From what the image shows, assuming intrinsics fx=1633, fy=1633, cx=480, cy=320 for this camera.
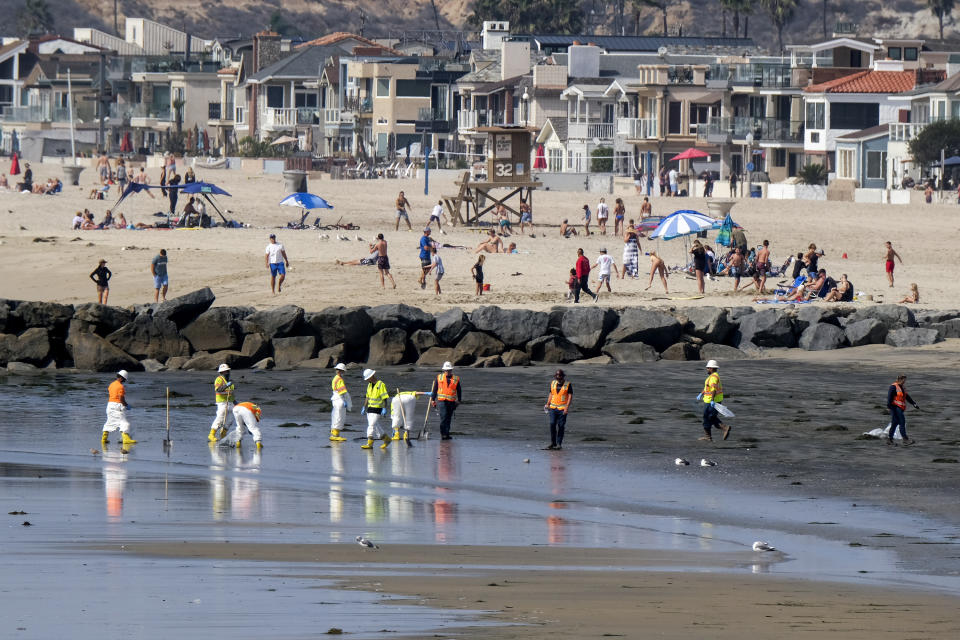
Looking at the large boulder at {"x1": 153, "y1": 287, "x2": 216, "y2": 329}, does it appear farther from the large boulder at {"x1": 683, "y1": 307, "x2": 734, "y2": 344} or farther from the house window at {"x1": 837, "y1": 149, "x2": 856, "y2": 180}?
the house window at {"x1": 837, "y1": 149, "x2": 856, "y2": 180}

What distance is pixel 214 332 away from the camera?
Result: 99.1ft

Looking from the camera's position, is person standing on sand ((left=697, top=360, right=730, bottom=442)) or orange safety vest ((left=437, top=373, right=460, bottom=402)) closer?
person standing on sand ((left=697, top=360, right=730, bottom=442))

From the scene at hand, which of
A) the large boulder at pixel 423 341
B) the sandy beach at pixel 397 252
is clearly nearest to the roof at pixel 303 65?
the sandy beach at pixel 397 252

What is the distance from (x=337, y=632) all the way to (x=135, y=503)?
249 inches

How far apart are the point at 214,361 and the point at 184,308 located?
60.8 inches

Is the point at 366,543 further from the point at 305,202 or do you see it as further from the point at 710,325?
the point at 305,202

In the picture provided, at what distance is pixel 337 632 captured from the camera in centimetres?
1073

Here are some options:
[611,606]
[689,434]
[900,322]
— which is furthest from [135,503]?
[900,322]

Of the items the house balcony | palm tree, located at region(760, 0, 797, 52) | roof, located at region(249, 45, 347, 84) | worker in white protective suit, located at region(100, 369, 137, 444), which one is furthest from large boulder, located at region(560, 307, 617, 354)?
palm tree, located at region(760, 0, 797, 52)

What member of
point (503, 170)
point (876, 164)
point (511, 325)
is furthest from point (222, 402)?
point (876, 164)

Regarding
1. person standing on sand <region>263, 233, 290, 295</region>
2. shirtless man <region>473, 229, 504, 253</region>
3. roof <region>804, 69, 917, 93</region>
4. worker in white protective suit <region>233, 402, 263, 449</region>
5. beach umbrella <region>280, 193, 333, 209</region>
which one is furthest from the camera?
roof <region>804, 69, 917, 93</region>

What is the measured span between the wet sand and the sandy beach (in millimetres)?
8421

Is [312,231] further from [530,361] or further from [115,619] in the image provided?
[115,619]

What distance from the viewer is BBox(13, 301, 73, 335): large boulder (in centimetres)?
3066
